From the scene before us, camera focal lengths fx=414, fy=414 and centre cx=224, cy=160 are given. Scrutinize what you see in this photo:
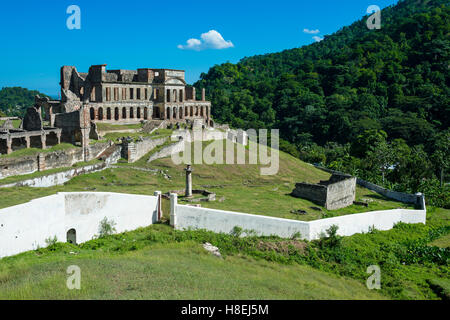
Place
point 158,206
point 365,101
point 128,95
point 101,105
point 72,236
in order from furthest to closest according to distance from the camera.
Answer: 1. point 365,101
2. point 128,95
3. point 101,105
4. point 158,206
5. point 72,236

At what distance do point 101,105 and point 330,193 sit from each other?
27.1m

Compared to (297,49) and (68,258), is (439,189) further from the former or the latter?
(297,49)

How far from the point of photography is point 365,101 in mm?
80125

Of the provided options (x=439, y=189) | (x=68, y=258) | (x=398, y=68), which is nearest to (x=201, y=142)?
(x=439, y=189)

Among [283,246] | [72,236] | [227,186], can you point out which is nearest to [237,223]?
[283,246]

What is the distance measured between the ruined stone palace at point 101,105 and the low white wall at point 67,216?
14103 millimetres

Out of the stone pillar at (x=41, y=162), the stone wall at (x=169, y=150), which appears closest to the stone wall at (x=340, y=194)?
the stone wall at (x=169, y=150)

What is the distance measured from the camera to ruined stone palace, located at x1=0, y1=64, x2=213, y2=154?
32719mm

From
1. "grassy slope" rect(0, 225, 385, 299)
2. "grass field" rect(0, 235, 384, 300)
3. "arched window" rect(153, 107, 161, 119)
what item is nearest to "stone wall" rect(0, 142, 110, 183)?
"grassy slope" rect(0, 225, 385, 299)

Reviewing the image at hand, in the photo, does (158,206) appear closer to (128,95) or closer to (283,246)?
(283,246)

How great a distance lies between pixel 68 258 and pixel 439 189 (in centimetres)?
3378
